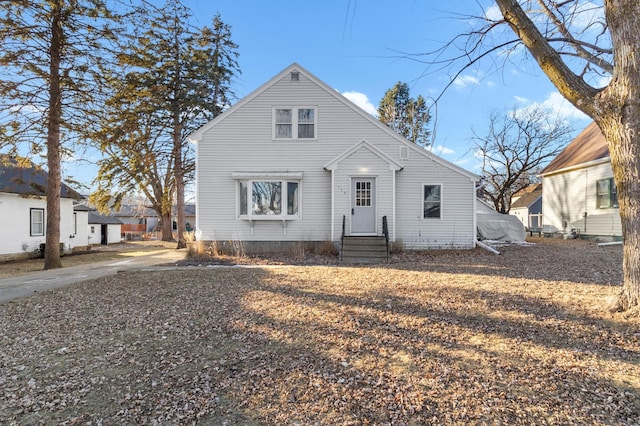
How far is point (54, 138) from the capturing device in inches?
470

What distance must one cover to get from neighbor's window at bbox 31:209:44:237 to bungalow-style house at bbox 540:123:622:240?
27577 mm

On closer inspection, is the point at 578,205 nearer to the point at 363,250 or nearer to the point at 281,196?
the point at 363,250

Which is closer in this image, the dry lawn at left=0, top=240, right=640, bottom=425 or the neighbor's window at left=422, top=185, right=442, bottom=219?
the dry lawn at left=0, top=240, right=640, bottom=425

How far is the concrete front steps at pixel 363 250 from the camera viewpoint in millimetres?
10891

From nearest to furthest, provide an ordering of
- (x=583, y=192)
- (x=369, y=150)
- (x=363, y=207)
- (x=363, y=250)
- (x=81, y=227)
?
(x=363, y=250), (x=369, y=150), (x=363, y=207), (x=583, y=192), (x=81, y=227)

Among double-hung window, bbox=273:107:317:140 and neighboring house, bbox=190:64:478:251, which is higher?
double-hung window, bbox=273:107:317:140

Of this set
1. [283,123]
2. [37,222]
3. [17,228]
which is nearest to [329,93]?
[283,123]

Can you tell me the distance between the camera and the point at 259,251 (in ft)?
41.5

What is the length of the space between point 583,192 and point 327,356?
732 inches

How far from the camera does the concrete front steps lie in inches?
429

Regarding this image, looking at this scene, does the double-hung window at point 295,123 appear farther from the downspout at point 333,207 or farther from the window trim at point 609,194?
the window trim at point 609,194

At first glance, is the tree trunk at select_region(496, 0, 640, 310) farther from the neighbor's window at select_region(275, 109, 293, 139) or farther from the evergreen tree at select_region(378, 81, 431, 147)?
the evergreen tree at select_region(378, 81, 431, 147)

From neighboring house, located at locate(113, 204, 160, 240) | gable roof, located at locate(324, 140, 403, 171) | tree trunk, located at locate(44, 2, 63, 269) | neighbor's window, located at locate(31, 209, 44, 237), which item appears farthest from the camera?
neighboring house, located at locate(113, 204, 160, 240)

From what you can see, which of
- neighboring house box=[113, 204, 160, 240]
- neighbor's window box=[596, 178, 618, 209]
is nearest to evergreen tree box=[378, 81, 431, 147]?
neighbor's window box=[596, 178, 618, 209]
